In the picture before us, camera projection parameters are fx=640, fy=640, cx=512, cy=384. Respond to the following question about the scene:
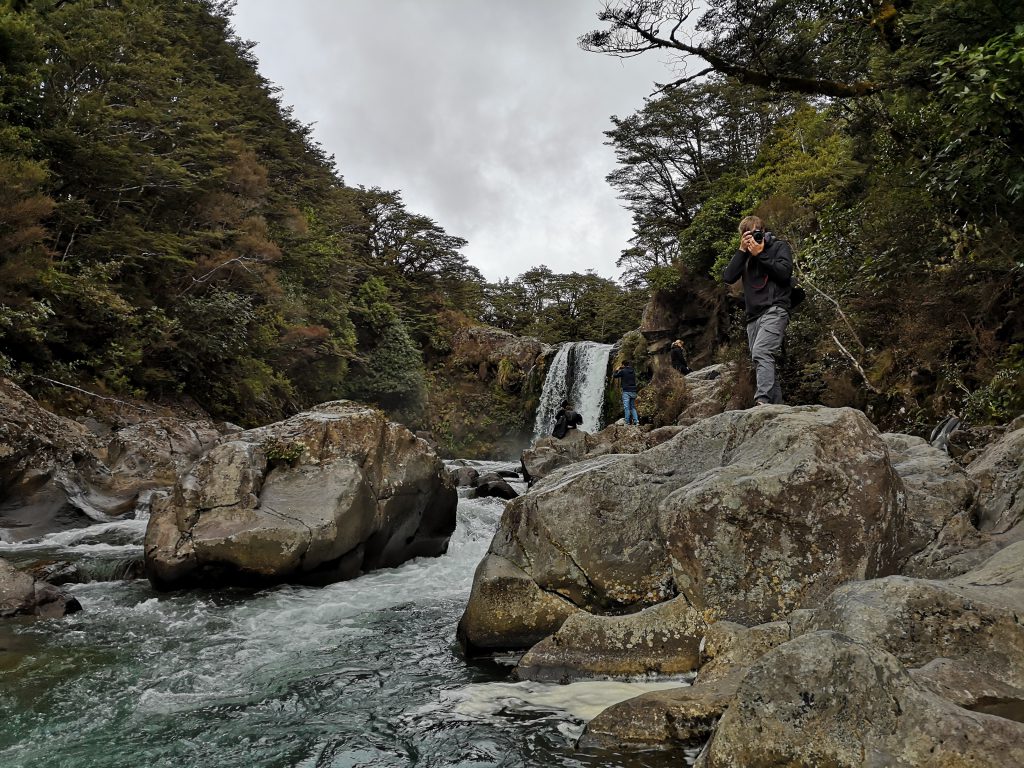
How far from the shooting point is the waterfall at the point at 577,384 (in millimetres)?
26969

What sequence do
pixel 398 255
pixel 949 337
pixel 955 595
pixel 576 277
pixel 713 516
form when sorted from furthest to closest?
pixel 576 277
pixel 398 255
pixel 949 337
pixel 713 516
pixel 955 595

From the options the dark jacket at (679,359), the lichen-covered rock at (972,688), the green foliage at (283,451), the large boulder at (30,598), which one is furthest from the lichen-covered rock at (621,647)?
the dark jacket at (679,359)

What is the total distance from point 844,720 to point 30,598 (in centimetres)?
717

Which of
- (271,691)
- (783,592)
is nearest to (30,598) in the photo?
(271,691)

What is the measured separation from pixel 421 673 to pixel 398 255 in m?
34.0

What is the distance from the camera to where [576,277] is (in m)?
44.1

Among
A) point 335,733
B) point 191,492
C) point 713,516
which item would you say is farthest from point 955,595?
point 191,492

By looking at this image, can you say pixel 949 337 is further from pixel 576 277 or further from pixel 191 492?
pixel 576 277

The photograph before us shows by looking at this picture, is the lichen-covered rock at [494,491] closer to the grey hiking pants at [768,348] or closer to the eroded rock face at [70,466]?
the eroded rock face at [70,466]

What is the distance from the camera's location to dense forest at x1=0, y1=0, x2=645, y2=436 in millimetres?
13742

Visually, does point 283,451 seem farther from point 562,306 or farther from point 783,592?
point 562,306

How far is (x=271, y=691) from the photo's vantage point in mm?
4695

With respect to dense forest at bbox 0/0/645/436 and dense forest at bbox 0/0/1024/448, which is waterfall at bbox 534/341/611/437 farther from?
dense forest at bbox 0/0/645/436

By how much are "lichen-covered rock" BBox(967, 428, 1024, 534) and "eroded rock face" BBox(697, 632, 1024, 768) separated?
118 inches
